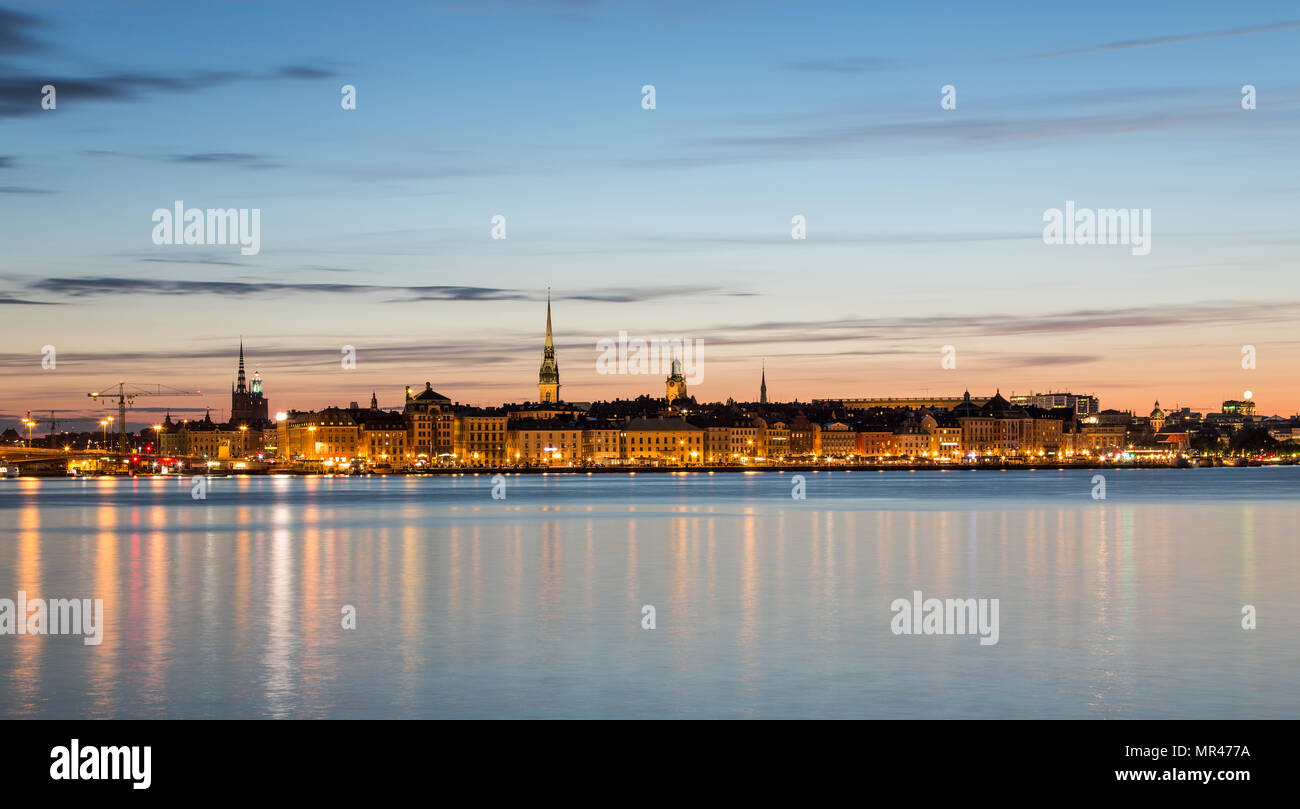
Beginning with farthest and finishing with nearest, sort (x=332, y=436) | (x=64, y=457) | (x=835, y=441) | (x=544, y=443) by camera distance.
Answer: (x=835, y=441) < (x=332, y=436) < (x=544, y=443) < (x=64, y=457)

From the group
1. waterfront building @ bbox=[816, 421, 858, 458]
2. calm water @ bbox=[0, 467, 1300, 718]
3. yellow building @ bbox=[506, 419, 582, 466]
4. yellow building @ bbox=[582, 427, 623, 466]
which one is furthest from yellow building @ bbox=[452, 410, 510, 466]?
calm water @ bbox=[0, 467, 1300, 718]

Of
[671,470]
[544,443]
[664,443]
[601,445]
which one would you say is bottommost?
[671,470]

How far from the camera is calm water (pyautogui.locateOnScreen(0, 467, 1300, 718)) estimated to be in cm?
1545

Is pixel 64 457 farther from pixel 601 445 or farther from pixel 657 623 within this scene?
pixel 657 623

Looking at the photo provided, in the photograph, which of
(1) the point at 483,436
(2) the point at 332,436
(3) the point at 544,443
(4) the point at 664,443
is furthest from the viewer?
(2) the point at 332,436

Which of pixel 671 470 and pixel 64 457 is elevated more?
pixel 64 457

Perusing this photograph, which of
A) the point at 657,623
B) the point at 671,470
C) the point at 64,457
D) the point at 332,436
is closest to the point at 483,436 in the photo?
the point at 332,436

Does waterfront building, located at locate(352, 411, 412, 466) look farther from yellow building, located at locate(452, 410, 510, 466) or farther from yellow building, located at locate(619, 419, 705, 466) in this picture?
yellow building, located at locate(619, 419, 705, 466)

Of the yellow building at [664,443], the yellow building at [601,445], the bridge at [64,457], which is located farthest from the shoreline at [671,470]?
the yellow building at [601,445]

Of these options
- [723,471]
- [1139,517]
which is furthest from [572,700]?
[723,471]

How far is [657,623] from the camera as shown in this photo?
2188cm

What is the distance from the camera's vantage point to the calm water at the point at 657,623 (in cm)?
1545

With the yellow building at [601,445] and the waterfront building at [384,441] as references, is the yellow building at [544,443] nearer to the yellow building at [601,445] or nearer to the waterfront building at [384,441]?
the yellow building at [601,445]
